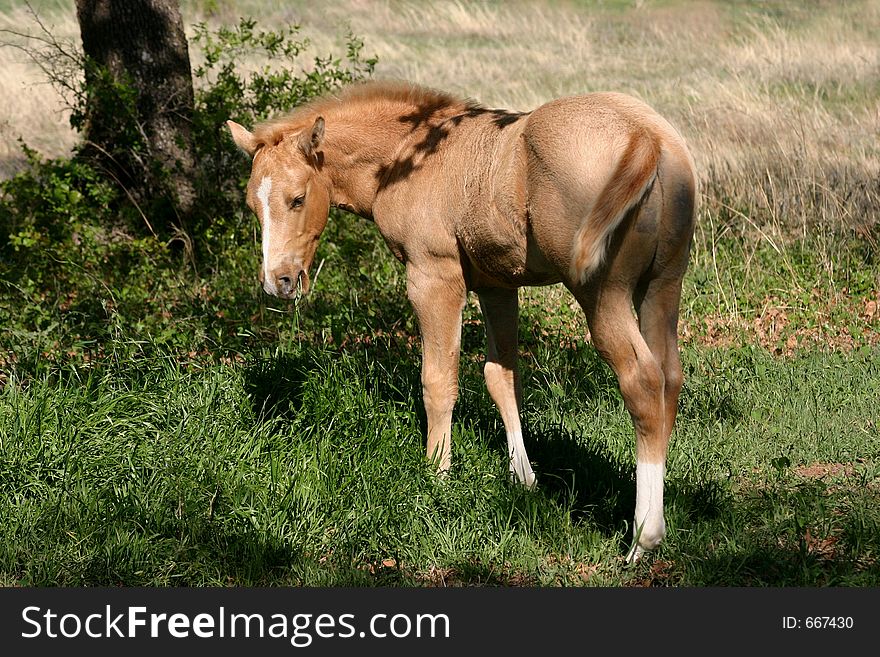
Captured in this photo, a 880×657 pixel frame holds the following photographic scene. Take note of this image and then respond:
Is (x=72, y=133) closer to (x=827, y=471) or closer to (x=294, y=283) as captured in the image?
(x=294, y=283)

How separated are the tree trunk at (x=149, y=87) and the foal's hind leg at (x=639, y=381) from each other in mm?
5537

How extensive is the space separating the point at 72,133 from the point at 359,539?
1035 cm

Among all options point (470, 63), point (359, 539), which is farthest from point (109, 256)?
point (470, 63)

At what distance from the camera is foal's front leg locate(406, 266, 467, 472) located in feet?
16.1

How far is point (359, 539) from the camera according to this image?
453 centimetres

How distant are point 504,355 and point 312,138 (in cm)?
156

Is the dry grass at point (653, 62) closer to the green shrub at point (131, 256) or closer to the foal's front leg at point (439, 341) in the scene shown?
the green shrub at point (131, 256)

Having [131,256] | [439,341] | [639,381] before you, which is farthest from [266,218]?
[131,256]

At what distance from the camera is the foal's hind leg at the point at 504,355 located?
208 inches

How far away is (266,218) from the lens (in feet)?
16.7

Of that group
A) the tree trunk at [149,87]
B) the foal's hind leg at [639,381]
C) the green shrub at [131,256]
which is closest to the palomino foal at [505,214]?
the foal's hind leg at [639,381]

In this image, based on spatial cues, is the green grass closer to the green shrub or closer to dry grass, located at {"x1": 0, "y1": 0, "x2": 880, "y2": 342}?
the green shrub

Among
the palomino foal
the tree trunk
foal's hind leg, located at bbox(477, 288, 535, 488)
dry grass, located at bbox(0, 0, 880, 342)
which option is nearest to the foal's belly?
the palomino foal

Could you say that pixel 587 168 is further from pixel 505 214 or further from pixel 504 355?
pixel 504 355
